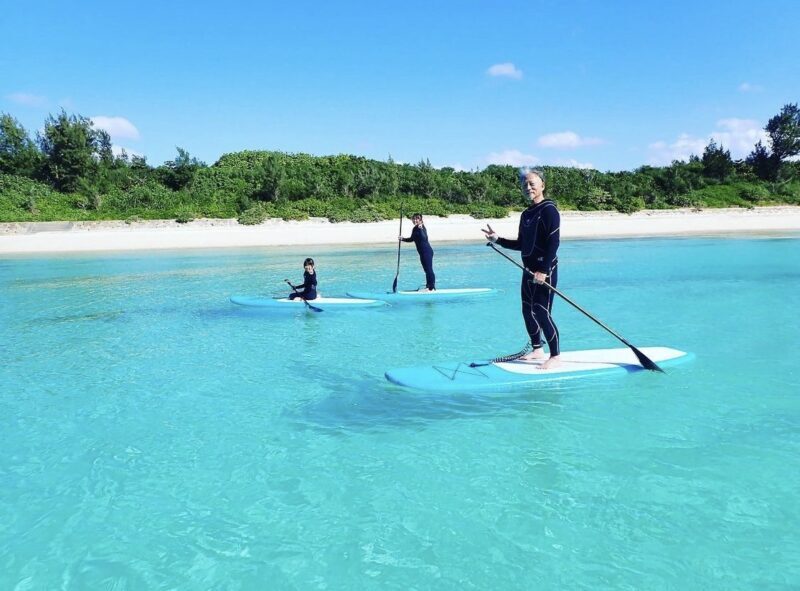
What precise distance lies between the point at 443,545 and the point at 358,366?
13.6 ft

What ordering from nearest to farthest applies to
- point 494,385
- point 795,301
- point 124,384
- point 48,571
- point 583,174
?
point 48,571 < point 494,385 < point 124,384 < point 795,301 < point 583,174

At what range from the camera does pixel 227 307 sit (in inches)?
483

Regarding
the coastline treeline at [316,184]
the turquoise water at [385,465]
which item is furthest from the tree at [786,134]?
the turquoise water at [385,465]

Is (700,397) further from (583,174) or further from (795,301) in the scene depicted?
(583,174)

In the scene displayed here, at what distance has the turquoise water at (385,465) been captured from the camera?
3.14 meters

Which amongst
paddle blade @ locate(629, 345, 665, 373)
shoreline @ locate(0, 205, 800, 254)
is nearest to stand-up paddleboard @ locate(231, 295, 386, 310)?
paddle blade @ locate(629, 345, 665, 373)

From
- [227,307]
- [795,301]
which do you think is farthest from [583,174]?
[227,307]

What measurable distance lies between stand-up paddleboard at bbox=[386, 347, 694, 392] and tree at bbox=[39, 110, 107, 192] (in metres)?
40.8

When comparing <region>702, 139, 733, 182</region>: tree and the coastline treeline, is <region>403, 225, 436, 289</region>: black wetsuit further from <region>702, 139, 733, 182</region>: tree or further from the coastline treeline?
<region>702, 139, 733, 182</region>: tree

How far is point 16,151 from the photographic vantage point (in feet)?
145

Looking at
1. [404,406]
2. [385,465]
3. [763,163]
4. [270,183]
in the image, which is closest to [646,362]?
[404,406]

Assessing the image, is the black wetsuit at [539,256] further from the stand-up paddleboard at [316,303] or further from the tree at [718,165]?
the tree at [718,165]

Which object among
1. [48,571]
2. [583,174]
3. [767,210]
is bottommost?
[48,571]

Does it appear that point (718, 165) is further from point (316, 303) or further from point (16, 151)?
point (16, 151)
